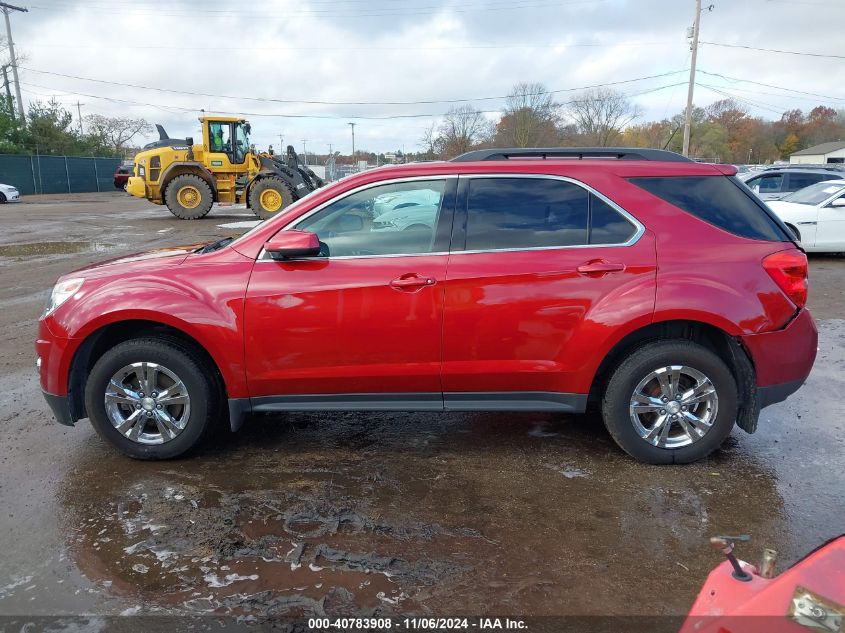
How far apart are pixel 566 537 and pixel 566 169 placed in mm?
2098

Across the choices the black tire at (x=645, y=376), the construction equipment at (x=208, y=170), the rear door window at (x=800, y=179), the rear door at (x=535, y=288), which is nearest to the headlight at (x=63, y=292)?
the rear door at (x=535, y=288)

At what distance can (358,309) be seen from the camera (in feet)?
11.8

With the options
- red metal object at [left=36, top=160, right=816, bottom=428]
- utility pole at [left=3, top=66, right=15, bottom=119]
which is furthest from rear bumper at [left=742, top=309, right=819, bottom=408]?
utility pole at [left=3, top=66, right=15, bottom=119]

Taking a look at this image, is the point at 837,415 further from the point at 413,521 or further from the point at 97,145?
the point at 97,145

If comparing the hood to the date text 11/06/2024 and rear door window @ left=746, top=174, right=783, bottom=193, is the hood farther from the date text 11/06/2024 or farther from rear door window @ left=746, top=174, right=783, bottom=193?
rear door window @ left=746, top=174, right=783, bottom=193

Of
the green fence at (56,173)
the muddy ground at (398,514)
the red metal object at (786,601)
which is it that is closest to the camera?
the red metal object at (786,601)

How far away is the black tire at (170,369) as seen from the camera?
3.72m

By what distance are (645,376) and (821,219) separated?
9572 mm

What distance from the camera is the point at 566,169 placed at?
3.73 metres

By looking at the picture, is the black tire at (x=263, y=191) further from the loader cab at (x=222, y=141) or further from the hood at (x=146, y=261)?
the hood at (x=146, y=261)

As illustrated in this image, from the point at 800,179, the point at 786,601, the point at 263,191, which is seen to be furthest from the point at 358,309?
the point at 263,191

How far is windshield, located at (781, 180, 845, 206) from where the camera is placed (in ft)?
36.1

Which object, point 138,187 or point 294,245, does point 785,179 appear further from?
point 138,187

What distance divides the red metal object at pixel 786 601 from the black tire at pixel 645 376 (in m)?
2.17
